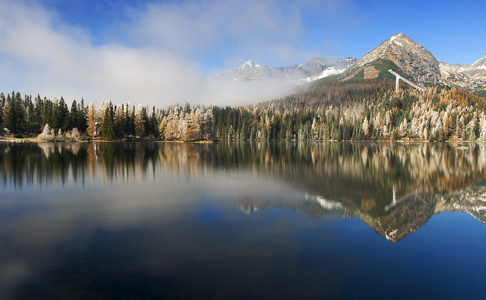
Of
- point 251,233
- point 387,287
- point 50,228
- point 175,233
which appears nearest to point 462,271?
point 387,287

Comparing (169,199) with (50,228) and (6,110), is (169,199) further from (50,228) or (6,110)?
(6,110)

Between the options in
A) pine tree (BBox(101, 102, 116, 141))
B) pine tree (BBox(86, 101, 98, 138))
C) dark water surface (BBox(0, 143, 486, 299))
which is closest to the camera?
dark water surface (BBox(0, 143, 486, 299))

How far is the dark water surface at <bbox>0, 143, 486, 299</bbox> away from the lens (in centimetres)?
1055

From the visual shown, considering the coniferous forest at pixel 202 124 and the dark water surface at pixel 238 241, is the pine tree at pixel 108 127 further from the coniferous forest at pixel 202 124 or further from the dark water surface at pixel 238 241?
the dark water surface at pixel 238 241

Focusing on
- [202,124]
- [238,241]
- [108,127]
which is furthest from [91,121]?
[238,241]

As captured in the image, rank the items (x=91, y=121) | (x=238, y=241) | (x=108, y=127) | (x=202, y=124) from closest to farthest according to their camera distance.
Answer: (x=238, y=241)
(x=108, y=127)
(x=91, y=121)
(x=202, y=124)

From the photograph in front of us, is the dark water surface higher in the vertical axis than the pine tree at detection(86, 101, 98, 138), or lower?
lower

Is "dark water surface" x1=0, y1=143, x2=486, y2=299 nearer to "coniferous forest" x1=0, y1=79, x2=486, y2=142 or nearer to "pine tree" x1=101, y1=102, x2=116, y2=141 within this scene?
"pine tree" x1=101, y1=102, x2=116, y2=141

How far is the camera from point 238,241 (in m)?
14.6

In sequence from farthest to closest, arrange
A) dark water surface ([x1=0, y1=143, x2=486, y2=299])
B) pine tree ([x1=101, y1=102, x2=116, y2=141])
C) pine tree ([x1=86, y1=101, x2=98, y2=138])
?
1. pine tree ([x1=86, y1=101, x2=98, y2=138])
2. pine tree ([x1=101, y1=102, x2=116, y2=141])
3. dark water surface ([x1=0, y1=143, x2=486, y2=299])

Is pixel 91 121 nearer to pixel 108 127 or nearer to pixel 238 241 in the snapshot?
pixel 108 127

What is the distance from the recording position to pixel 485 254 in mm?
14367

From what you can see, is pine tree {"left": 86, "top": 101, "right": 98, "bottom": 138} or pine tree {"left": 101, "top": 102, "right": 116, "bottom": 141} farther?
pine tree {"left": 86, "top": 101, "right": 98, "bottom": 138}

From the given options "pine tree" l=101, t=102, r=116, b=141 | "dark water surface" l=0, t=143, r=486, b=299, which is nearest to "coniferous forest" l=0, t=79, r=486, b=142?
"pine tree" l=101, t=102, r=116, b=141
